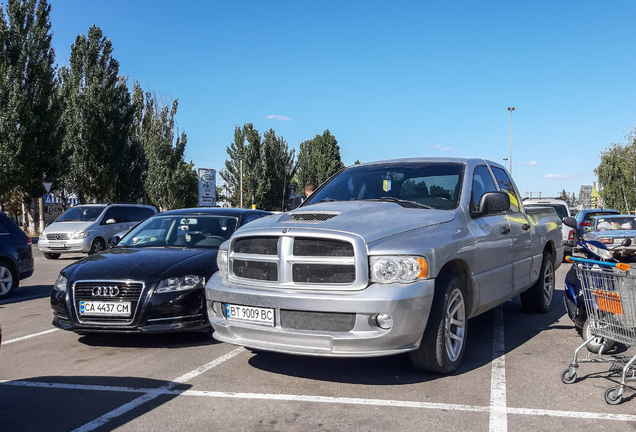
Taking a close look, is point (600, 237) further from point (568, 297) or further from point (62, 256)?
point (62, 256)

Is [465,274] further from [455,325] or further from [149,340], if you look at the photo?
[149,340]

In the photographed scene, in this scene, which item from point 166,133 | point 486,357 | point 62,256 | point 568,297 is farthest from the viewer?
point 166,133

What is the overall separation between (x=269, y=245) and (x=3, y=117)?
3239 centimetres

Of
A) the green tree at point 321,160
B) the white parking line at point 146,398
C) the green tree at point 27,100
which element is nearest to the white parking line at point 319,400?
the white parking line at point 146,398

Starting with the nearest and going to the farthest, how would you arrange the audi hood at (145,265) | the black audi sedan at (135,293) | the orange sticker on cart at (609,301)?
the orange sticker on cart at (609,301) → the black audi sedan at (135,293) → the audi hood at (145,265)

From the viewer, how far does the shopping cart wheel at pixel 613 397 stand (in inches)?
154

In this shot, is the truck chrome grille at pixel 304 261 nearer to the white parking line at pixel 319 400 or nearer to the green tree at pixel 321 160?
the white parking line at pixel 319 400

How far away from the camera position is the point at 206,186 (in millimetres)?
39469

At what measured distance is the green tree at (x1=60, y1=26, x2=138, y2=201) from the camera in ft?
117

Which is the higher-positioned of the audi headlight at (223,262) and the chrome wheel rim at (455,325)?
the audi headlight at (223,262)

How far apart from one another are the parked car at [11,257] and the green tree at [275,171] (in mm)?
44135

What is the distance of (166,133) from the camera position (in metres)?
45.8

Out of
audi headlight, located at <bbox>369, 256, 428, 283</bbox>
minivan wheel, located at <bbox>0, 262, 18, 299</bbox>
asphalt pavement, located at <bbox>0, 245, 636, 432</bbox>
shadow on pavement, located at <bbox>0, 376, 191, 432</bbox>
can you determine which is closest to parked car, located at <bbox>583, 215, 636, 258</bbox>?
asphalt pavement, located at <bbox>0, 245, 636, 432</bbox>

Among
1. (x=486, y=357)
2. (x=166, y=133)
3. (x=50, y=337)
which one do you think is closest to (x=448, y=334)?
(x=486, y=357)
